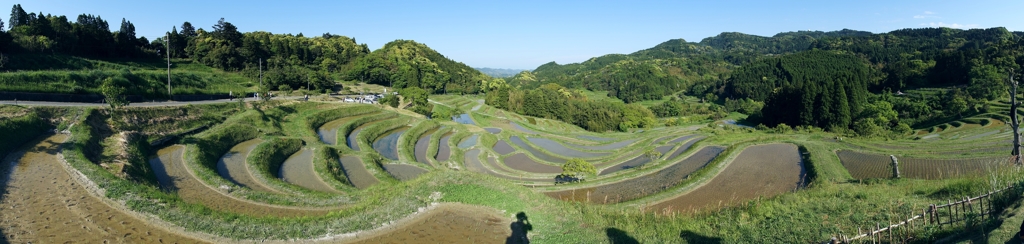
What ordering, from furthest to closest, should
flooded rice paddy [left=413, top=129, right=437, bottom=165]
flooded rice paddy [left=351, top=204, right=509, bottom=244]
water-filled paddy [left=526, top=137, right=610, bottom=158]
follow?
water-filled paddy [left=526, top=137, right=610, bottom=158] < flooded rice paddy [left=413, top=129, right=437, bottom=165] < flooded rice paddy [left=351, top=204, right=509, bottom=244]

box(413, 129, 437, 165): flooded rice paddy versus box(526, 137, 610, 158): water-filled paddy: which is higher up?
box(413, 129, 437, 165): flooded rice paddy

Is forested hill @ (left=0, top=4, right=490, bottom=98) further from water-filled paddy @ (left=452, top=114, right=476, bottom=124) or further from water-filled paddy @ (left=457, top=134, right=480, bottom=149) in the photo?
water-filled paddy @ (left=457, top=134, right=480, bottom=149)

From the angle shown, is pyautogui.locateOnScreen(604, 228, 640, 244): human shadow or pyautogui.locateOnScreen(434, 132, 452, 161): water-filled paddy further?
pyautogui.locateOnScreen(434, 132, 452, 161): water-filled paddy

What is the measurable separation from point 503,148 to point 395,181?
1820cm

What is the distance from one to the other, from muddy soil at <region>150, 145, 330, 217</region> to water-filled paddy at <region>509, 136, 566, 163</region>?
22.7 m

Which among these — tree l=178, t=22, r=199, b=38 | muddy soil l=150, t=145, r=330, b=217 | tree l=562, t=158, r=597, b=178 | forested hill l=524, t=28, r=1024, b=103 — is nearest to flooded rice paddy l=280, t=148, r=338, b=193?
muddy soil l=150, t=145, r=330, b=217

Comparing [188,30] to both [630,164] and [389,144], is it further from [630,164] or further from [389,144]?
[630,164]

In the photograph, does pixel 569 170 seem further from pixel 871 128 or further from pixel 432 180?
pixel 871 128

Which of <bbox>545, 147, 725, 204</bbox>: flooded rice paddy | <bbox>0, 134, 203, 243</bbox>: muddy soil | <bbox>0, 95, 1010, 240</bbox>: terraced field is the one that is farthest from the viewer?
<bbox>545, 147, 725, 204</bbox>: flooded rice paddy

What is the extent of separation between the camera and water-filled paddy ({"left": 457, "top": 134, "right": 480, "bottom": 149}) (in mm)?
37125

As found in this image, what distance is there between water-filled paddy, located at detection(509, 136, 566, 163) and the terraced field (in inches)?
10.1

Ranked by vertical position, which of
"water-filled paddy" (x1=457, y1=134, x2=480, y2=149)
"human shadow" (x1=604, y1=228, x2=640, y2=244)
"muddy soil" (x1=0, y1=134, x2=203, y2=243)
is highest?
"muddy soil" (x1=0, y1=134, x2=203, y2=243)

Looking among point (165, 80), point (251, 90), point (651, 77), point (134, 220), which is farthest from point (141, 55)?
point (651, 77)

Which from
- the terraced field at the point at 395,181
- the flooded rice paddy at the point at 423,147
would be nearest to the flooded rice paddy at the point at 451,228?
the terraced field at the point at 395,181
